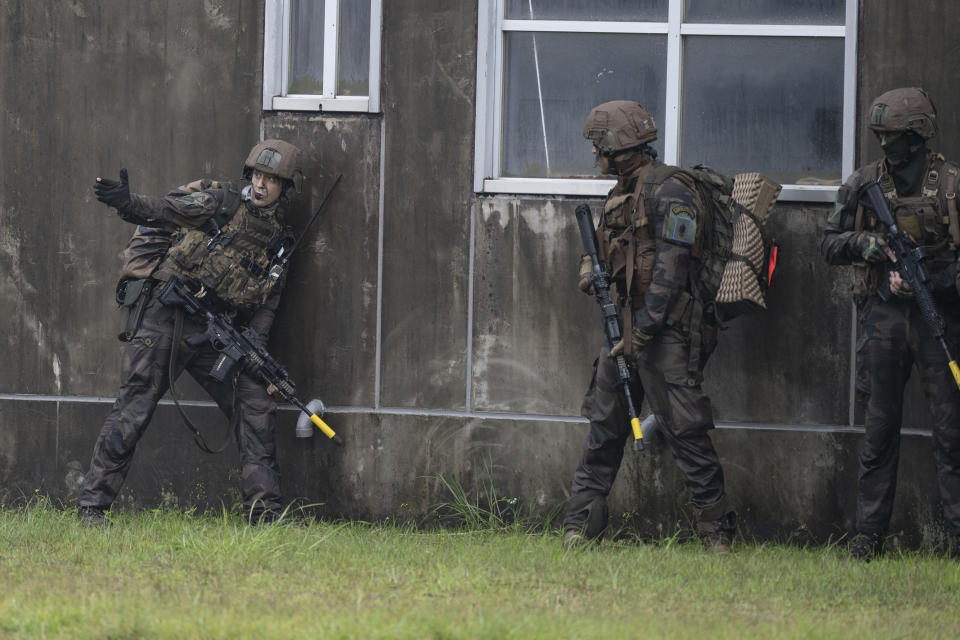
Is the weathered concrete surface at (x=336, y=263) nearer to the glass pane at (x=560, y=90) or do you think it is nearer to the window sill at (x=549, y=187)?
the window sill at (x=549, y=187)

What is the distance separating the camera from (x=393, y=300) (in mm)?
7238

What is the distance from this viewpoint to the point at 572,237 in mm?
7059

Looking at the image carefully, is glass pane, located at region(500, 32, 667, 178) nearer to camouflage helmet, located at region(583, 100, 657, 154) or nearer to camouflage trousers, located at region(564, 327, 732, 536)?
camouflage helmet, located at region(583, 100, 657, 154)

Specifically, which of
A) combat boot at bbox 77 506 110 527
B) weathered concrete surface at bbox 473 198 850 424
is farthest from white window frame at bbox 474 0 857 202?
combat boot at bbox 77 506 110 527

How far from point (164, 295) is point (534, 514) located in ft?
8.07

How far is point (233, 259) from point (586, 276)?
199 cm

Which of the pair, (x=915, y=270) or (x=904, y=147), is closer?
(x=915, y=270)

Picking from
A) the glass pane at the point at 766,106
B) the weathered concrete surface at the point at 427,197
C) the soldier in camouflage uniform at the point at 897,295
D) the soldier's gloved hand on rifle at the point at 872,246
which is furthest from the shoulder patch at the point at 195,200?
the soldier's gloved hand on rifle at the point at 872,246

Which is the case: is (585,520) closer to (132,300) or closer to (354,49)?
(132,300)

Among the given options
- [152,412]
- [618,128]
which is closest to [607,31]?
[618,128]

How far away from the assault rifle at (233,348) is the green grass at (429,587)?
802 mm

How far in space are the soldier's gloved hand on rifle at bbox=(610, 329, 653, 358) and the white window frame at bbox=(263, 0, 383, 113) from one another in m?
2.13

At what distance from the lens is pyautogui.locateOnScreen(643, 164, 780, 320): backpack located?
6.23m

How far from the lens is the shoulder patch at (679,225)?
6043mm
